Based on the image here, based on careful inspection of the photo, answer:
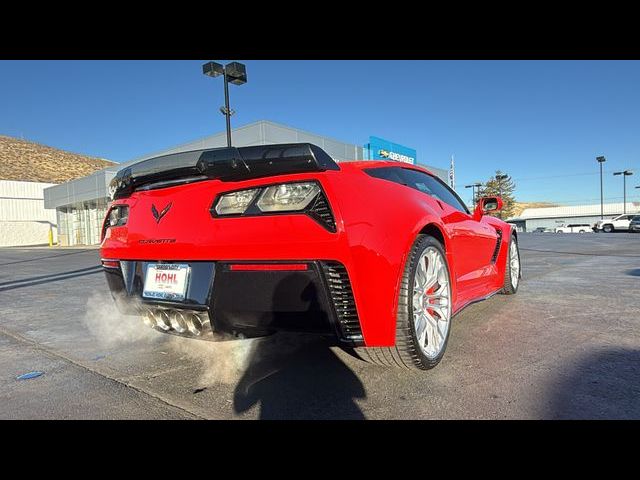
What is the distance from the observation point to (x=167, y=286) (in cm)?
193

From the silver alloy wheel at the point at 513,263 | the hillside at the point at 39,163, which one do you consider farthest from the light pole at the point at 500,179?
the silver alloy wheel at the point at 513,263

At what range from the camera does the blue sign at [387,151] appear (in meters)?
18.5

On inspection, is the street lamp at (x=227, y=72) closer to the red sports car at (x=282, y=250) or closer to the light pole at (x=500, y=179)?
the red sports car at (x=282, y=250)

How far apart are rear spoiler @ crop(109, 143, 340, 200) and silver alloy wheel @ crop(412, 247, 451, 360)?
0.79 meters

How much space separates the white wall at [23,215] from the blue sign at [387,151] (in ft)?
120

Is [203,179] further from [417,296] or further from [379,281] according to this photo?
[417,296]

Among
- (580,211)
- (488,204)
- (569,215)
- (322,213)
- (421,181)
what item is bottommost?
(322,213)

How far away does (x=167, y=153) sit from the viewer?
49.4ft

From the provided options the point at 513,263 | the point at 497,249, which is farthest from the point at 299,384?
the point at 513,263

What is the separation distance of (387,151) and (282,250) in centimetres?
1884

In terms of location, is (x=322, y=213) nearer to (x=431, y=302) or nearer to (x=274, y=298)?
(x=274, y=298)

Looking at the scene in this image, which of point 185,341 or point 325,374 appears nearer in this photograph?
point 325,374
